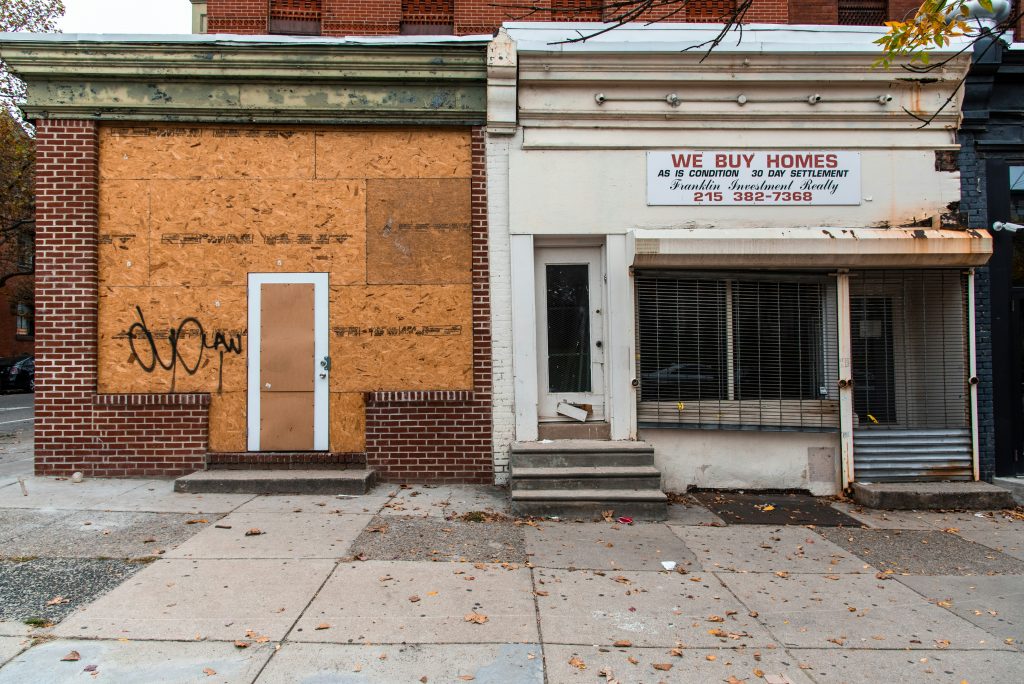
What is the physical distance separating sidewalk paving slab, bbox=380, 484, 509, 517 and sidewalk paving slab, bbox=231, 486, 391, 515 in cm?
17

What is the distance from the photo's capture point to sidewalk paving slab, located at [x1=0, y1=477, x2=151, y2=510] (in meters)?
6.34

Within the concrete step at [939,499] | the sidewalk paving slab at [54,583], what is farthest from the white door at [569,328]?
the sidewalk paving slab at [54,583]

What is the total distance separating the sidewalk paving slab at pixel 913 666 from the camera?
3.41 m

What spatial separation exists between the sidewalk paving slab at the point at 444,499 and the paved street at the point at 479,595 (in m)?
0.06

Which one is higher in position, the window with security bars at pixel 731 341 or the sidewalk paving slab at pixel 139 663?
the window with security bars at pixel 731 341

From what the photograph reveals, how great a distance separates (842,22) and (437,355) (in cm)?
779

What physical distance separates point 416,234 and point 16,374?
77.5 ft

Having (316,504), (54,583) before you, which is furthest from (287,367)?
(54,583)

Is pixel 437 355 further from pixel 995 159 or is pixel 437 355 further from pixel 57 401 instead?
pixel 995 159

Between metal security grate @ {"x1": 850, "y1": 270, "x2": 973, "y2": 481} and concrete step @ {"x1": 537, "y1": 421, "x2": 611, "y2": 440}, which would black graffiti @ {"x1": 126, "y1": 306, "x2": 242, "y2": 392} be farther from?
metal security grate @ {"x1": 850, "y1": 270, "x2": 973, "y2": 481}

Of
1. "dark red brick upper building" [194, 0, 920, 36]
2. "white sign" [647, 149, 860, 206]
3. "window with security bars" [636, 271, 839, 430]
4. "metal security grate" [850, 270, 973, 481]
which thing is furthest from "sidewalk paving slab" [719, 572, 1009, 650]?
"dark red brick upper building" [194, 0, 920, 36]

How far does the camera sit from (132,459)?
24.4ft

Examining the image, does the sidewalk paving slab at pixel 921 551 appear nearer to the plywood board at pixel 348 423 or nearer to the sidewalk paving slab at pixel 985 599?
the sidewalk paving slab at pixel 985 599

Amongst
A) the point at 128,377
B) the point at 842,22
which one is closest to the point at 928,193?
the point at 842,22
